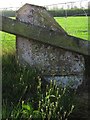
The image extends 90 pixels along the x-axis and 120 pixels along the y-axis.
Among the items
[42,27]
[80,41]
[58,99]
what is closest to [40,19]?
[42,27]

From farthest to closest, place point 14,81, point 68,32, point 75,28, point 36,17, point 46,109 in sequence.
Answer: point 75,28
point 68,32
point 36,17
point 14,81
point 46,109

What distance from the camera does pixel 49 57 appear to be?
19.2ft

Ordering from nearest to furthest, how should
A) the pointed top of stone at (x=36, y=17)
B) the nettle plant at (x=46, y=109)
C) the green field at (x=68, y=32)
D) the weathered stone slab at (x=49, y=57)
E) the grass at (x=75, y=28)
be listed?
the nettle plant at (x=46, y=109), the weathered stone slab at (x=49, y=57), the pointed top of stone at (x=36, y=17), the green field at (x=68, y=32), the grass at (x=75, y=28)

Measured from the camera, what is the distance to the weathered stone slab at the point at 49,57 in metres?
5.79

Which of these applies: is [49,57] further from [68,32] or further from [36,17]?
[68,32]

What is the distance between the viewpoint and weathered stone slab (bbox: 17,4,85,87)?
579 centimetres

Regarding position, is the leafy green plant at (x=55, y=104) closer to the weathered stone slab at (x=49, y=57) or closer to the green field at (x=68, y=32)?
the weathered stone slab at (x=49, y=57)

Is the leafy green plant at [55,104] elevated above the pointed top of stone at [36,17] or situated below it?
below

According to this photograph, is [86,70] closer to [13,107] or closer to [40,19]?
[40,19]

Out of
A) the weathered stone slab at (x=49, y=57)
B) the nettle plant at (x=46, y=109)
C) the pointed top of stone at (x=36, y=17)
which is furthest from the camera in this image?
the pointed top of stone at (x=36, y=17)

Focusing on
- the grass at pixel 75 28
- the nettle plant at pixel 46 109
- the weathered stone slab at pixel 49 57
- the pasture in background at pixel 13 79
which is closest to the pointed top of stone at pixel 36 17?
the weathered stone slab at pixel 49 57

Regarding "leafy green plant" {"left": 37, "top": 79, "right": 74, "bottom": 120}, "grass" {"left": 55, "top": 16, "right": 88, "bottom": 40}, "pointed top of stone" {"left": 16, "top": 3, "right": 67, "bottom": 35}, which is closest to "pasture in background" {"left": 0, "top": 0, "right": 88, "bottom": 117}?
"leafy green plant" {"left": 37, "top": 79, "right": 74, "bottom": 120}

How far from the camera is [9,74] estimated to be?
550cm

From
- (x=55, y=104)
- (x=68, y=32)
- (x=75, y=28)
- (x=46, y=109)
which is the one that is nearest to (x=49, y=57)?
(x=55, y=104)
